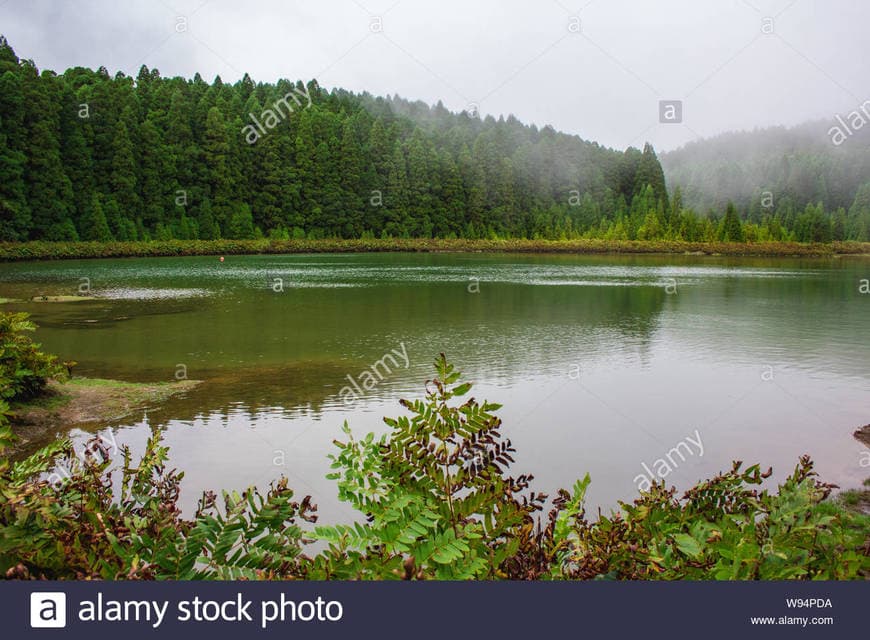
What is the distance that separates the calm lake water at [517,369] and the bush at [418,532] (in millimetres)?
4691

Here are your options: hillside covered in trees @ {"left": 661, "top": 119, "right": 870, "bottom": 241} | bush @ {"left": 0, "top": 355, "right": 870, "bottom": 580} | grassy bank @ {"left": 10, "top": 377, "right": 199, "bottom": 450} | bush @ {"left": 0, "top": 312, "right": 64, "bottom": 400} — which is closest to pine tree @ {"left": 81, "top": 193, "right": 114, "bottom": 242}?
grassy bank @ {"left": 10, "top": 377, "right": 199, "bottom": 450}

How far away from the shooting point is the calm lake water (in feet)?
28.4

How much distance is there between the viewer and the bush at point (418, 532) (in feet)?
5.81

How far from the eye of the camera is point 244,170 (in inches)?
3199

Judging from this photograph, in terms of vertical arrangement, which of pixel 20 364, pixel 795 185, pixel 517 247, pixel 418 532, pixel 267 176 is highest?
pixel 795 185

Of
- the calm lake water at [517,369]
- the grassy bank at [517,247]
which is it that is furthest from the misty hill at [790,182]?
the calm lake water at [517,369]

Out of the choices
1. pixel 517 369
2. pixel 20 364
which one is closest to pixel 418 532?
pixel 20 364

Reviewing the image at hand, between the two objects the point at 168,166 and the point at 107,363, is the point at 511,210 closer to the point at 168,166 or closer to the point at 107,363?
the point at 168,166

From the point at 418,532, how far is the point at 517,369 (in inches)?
485

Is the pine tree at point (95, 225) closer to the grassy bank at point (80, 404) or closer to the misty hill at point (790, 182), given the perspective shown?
the grassy bank at point (80, 404)

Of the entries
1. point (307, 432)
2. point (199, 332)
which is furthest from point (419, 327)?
point (307, 432)

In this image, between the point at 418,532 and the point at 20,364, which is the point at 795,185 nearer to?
the point at 20,364

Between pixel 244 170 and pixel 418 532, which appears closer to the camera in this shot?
pixel 418 532

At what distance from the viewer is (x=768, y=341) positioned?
59.8 feet
